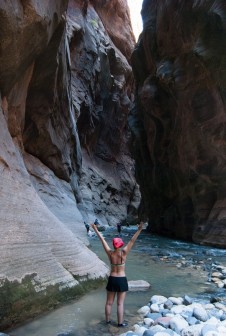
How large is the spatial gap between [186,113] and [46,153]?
8535 millimetres

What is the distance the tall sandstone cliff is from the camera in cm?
540

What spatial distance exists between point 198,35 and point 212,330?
15.4 m

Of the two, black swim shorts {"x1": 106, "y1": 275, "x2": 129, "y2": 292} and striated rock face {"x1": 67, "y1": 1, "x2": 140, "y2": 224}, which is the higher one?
striated rock face {"x1": 67, "y1": 1, "x2": 140, "y2": 224}

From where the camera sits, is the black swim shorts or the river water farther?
the black swim shorts

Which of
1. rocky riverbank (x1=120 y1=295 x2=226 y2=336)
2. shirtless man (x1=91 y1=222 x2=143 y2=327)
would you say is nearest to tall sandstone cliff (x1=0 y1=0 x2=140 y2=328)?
shirtless man (x1=91 y1=222 x2=143 y2=327)

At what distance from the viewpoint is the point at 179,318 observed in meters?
4.85

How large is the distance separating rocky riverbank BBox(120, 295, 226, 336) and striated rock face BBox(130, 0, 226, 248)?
35.2 feet

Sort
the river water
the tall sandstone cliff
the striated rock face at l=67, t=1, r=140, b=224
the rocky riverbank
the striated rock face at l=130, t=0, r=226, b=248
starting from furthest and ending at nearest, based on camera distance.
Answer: the striated rock face at l=67, t=1, r=140, b=224 → the striated rock face at l=130, t=0, r=226, b=248 → the tall sandstone cliff → the river water → the rocky riverbank

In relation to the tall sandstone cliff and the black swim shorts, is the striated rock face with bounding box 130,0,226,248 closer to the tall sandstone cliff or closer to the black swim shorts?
the tall sandstone cliff

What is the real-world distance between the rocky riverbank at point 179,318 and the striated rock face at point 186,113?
1074cm

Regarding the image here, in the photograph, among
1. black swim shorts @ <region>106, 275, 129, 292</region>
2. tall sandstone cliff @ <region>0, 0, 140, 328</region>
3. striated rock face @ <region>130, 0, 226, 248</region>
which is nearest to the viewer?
black swim shorts @ <region>106, 275, 129, 292</region>

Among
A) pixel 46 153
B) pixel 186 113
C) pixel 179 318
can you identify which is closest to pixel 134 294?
pixel 179 318

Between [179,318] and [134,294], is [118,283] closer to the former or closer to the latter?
[179,318]

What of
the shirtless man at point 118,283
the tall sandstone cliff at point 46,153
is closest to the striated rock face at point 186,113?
the tall sandstone cliff at point 46,153
